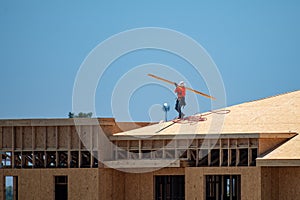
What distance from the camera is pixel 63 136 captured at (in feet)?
153

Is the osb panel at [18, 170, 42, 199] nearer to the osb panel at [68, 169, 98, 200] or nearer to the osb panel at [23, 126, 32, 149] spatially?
the osb panel at [23, 126, 32, 149]

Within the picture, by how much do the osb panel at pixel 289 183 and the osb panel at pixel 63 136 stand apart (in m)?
10.8

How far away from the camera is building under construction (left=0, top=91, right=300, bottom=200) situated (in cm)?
4500

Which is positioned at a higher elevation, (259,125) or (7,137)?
(259,125)

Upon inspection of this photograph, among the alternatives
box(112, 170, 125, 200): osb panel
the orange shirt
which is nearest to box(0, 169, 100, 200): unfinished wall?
box(112, 170, 125, 200): osb panel

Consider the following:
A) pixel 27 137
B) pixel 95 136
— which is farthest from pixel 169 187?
pixel 27 137

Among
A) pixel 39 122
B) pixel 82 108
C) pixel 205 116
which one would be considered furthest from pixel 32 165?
pixel 205 116

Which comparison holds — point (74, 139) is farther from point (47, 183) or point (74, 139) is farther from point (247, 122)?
point (247, 122)

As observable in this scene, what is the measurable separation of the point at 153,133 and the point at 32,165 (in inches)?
253

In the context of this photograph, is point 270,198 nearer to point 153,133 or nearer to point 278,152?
point 278,152

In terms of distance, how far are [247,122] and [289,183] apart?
14.5ft

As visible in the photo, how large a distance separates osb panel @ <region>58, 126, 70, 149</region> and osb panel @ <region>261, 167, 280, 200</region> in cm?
1006

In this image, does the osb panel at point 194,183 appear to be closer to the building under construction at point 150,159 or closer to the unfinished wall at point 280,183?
the building under construction at point 150,159

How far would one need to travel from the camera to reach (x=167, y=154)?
46.6 meters
